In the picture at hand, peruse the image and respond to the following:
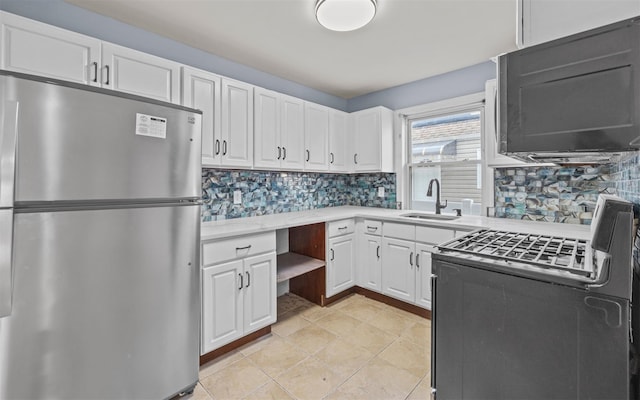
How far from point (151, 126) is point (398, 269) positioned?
2393 mm

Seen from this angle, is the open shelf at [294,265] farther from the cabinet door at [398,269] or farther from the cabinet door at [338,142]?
the cabinet door at [338,142]

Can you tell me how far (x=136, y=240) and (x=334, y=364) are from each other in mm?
1533

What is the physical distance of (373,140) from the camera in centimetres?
344

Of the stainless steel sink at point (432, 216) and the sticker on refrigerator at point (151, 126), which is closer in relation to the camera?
the sticker on refrigerator at point (151, 126)

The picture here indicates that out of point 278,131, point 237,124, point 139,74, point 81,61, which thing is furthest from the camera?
point 278,131

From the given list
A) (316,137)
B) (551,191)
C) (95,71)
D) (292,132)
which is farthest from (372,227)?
(95,71)

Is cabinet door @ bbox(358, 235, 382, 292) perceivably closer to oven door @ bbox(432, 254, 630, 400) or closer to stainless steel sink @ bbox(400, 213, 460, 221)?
stainless steel sink @ bbox(400, 213, 460, 221)

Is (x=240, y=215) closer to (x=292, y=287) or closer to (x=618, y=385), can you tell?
(x=292, y=287)

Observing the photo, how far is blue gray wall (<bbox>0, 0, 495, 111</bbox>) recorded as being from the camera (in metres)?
1.90

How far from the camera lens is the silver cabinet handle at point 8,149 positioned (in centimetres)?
109

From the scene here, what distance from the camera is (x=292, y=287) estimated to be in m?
3.29

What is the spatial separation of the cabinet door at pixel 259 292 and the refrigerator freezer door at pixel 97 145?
2.80 feet

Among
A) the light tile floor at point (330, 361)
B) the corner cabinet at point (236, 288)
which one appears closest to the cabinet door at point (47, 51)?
the corner cabinet at point (236, 288)

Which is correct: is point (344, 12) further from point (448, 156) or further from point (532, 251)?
point (448, 156)
